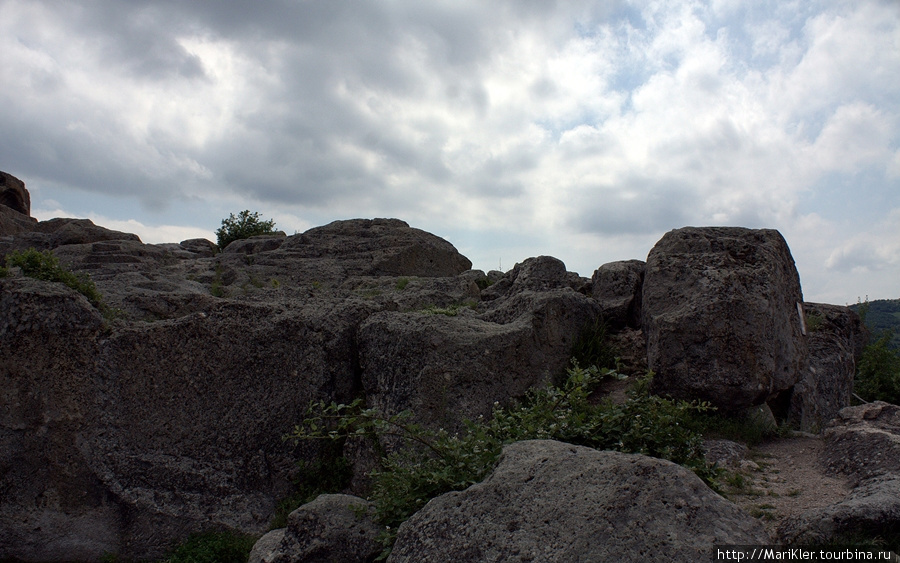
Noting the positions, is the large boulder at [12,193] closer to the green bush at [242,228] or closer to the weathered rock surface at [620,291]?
the green bush at [242,228]

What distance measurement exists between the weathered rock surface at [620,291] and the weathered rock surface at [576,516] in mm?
5182

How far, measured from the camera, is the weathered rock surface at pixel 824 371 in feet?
29.1

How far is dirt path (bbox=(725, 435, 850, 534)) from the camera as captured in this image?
5348mm

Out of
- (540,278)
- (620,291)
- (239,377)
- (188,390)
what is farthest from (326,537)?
(540,278)

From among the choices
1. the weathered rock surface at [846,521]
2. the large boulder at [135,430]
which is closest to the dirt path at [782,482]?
the weathered rock surface at [846,521]

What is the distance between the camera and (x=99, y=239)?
1731cm

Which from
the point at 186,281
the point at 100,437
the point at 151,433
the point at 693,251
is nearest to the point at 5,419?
the point at 100,437

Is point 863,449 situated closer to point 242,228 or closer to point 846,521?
point 846,521

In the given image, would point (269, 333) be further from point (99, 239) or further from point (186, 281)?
point (99, 239)

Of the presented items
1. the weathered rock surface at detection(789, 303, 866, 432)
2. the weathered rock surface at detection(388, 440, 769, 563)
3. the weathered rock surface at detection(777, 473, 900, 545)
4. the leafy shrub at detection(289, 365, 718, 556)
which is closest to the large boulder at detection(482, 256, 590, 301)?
the weathered rock surface at detection(789, 303, 866, 432)

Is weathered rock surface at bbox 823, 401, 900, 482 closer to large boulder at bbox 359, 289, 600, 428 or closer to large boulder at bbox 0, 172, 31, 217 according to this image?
large boulder at bbox 359, 289, 600, 428

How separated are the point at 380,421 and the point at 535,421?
1420mm

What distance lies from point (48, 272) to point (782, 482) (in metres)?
8.93

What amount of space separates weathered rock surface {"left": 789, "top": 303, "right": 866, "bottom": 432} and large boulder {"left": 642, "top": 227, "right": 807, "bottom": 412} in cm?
60
